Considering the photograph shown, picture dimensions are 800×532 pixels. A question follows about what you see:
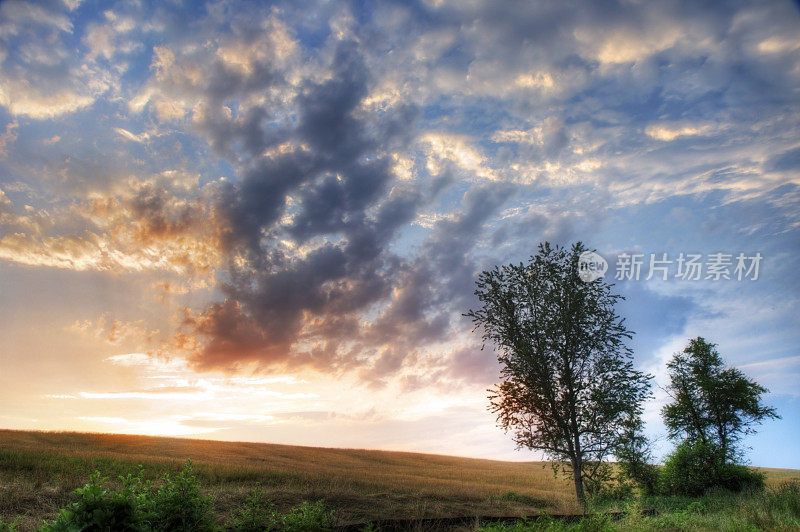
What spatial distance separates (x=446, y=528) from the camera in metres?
13.0

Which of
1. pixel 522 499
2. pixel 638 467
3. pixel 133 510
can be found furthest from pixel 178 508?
pixel 638 467

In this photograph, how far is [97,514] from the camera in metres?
6.49

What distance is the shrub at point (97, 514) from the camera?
20.8 feet

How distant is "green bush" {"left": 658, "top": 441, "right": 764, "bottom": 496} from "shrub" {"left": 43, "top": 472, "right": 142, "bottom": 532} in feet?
97.0

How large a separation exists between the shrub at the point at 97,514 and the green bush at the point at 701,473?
97.0ft

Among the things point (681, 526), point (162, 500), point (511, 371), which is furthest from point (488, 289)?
point (162, 500)

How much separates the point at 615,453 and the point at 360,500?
14.7m

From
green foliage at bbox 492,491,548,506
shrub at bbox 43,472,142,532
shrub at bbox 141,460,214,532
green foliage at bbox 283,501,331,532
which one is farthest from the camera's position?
green foliage at bbox 492,491,548,506

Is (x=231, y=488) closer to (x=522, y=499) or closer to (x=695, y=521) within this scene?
(x=522, y=499)

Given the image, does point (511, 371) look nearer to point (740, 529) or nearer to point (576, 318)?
point (576, 318)

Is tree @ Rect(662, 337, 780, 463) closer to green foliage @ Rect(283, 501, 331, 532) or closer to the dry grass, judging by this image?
the dry grass

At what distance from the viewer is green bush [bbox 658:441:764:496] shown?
2517 centimetres

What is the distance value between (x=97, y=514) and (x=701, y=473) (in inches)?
1196
